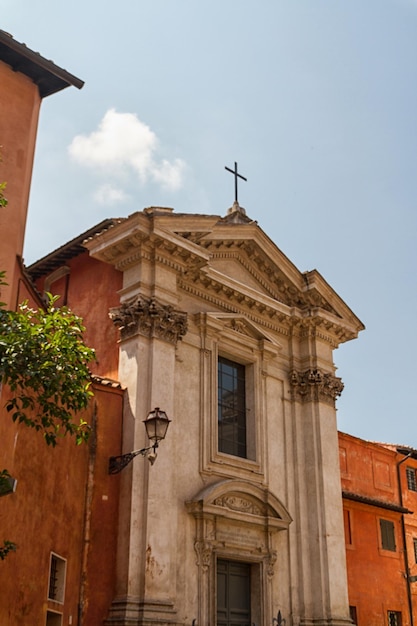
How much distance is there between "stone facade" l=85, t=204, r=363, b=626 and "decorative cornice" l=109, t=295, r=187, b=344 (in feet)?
0.08

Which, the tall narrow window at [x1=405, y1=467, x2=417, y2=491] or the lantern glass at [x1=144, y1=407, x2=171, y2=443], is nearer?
the lantern glass at [x1=144, y1=407, x2=171, y2=443]

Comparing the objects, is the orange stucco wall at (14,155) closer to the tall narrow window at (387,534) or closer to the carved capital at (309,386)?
the carved capital at (309,386)

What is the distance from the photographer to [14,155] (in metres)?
11.6

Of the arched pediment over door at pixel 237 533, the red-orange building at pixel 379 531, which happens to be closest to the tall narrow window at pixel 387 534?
the red-orange building at pixel 379 531

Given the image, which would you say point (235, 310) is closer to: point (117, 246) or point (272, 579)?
point (117, 246)

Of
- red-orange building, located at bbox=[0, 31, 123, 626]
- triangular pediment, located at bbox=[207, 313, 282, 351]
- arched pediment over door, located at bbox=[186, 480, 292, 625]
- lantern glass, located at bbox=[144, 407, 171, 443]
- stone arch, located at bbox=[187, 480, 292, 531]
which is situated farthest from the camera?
triangular pediment, located at bbox=[207, 313, 282, 351]

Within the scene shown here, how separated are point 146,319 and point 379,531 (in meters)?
10.2

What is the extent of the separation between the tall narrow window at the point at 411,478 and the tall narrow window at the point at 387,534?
2.31 meters

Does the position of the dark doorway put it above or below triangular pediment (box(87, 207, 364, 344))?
below

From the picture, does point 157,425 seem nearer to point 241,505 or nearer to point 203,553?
point 203,553

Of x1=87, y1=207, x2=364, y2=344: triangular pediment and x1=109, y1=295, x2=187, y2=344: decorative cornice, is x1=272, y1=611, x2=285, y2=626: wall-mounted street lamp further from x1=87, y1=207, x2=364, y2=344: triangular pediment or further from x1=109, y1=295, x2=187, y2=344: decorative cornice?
x1=87, y1=207, x2=364, y2=344: triangular pediment

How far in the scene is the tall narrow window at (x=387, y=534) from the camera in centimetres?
2153

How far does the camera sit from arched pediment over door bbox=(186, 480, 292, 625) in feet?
48.4

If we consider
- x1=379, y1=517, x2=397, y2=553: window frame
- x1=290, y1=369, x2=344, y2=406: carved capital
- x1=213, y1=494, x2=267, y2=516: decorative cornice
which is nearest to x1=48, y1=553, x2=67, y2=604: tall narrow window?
x1=213, y1=494, x2=267, y2=516: decorative cornice
